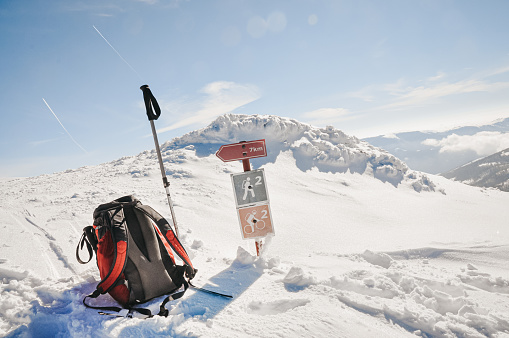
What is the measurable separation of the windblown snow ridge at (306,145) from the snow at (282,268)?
4.86 metres

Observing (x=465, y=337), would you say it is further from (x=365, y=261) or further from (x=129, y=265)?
(x=129, y=265)

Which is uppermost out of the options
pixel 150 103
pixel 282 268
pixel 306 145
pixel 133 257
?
pixel 150 103

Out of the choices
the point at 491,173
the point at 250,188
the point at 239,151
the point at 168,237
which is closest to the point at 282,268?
the point at 250,188

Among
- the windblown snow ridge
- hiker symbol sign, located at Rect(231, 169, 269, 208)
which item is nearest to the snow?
hiker symbol sign, located at Rect(231, 169, 269, 208)

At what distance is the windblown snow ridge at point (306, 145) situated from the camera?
16.7 metres

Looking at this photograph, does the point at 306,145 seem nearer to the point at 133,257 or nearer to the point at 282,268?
the point at 282,268

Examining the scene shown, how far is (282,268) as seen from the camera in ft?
10.8

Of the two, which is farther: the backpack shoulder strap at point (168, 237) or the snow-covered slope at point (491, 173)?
the snow-covered slope at point (491, 173)

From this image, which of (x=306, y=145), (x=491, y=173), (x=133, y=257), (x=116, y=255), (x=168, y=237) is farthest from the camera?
(x=491, y=173)

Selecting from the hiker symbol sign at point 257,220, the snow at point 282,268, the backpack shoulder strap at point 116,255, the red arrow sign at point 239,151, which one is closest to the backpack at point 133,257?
the backpack shoulder strap at point 116,255

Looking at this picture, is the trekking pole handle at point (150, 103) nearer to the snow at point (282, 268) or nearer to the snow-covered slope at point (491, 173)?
the snow at point (282, 268)

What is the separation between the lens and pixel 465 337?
6.41 feet

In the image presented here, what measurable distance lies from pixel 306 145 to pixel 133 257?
639 inches

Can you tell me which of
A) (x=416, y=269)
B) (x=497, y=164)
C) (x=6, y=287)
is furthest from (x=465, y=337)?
(x=497, y=164)
